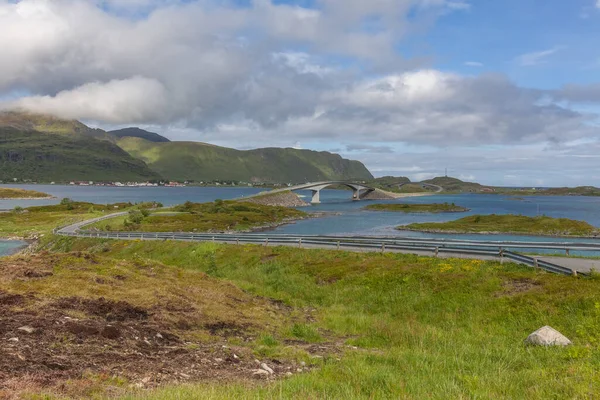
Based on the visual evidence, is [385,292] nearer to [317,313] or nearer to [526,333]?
[317,313]

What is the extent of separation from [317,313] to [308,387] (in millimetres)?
12315

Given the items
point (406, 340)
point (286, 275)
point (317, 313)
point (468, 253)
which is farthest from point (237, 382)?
point (468, 253)

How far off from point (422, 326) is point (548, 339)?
16.0 ft

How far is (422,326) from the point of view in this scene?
1748 centimetres

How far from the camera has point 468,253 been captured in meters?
30.7

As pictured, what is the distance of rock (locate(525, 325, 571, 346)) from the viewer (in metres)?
13.5

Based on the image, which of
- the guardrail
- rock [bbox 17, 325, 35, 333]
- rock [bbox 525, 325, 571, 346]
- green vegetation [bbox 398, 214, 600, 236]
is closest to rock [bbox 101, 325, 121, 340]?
rock [bbox 17, 325, 35, 333]

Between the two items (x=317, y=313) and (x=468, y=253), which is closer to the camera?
(x=317, y=313)

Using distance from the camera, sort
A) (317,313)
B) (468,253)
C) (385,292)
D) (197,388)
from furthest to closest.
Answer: (468,253) < (385,292) < (317,313) < (197,388)

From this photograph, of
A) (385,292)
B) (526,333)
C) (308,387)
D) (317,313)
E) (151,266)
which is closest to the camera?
(308,387)

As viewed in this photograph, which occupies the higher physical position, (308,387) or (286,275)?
(308,387)

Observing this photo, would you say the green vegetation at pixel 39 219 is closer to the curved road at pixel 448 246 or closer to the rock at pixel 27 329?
the curved road at pixel 448 246

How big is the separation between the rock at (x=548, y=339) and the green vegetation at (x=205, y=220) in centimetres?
7615

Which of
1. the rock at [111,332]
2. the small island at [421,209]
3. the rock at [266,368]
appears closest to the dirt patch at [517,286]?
the rock at [266,368]
